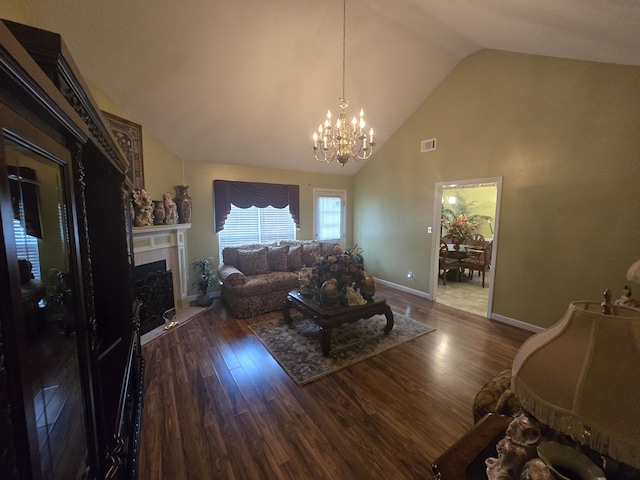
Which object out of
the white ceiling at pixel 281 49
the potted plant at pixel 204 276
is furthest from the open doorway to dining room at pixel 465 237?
the potted plant at pixel 204 276

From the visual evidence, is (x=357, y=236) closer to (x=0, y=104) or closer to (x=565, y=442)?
(x=565, y=442)

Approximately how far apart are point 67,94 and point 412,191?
477 centimetres

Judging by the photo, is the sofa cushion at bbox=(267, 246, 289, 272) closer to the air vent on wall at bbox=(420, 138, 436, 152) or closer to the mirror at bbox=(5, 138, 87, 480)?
the air vent on wall at bbox=(420, 138, 436, 152)

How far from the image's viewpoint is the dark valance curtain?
465cm

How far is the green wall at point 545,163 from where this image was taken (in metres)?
2.74

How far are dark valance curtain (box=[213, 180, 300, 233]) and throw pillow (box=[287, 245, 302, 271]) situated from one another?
92 centimetres

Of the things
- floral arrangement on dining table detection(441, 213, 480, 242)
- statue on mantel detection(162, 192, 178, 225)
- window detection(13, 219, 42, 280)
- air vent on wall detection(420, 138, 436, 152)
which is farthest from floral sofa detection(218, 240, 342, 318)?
floral arrangement on dining table detection(441, 213, 480, 242)

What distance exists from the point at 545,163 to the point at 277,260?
4066 mm

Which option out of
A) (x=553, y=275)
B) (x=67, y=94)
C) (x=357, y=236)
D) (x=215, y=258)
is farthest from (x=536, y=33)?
(x=215, y=258)

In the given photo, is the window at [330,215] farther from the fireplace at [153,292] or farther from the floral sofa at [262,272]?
the fireplace at [153,292]

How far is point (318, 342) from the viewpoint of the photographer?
10.1ft

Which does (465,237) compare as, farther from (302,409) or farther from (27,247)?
(27,247)

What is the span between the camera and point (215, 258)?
479 cm

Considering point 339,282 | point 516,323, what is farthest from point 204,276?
point 516,323
